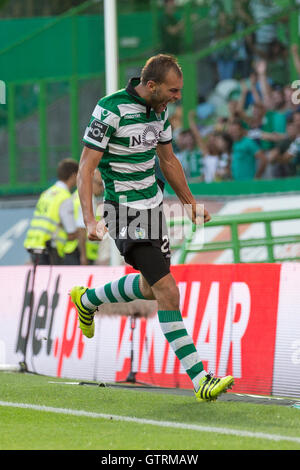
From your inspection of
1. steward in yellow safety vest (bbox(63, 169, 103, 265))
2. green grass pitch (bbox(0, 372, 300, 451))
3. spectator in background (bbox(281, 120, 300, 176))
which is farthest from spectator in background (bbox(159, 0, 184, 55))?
green grass pitch (bbox(0, 372, 300, 451))

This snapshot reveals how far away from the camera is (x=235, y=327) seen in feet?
26.8

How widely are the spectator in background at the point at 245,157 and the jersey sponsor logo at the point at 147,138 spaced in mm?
9591

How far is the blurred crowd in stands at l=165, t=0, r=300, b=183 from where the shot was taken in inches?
634

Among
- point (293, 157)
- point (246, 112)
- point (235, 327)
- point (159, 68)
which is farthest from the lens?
point (246, 112)

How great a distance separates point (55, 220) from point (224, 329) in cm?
445

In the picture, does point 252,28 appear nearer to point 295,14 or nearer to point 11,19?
point 295,14

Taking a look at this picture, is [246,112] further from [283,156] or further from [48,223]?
[48,223]

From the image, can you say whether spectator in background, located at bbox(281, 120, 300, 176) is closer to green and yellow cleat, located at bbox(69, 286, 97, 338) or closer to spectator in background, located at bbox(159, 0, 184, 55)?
spectator in background, located at bbox(159, 0, 184, 55)

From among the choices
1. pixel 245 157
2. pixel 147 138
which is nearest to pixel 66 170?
pixel 245 157

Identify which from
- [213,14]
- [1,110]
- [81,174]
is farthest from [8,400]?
[1,110]

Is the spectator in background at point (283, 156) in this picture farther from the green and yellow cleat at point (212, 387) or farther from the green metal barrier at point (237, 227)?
the green and yellow cleat at point (212, 387)

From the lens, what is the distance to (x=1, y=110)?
20.6 m

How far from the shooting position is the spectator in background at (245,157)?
1639cm

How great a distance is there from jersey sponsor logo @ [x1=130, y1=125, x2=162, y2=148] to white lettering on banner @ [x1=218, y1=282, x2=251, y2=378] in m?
1.84
